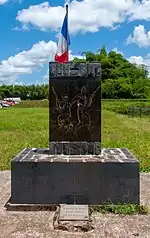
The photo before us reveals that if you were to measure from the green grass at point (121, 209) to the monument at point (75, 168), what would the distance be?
66mm

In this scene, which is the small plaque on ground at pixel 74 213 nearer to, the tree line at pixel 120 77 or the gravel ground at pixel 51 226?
the gravel ground at pixel 51 226

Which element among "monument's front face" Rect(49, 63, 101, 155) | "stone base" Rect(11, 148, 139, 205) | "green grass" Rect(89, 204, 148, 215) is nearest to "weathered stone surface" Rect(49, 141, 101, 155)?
"monument's front face" Rect(49, 63, 101, 155)

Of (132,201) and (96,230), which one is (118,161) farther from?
(96,230)

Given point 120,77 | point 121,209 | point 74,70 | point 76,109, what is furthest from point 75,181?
point 120,77

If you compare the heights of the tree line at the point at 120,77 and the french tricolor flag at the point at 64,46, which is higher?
the tree line at the point at 120,77

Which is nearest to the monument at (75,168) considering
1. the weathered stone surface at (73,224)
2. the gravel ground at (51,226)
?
the gravel ground at (51,226)

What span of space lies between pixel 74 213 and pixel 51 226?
1.19ft

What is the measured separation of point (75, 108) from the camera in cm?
558

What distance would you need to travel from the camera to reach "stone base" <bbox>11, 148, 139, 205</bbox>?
504 centimetres

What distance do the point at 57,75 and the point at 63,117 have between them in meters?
0.62

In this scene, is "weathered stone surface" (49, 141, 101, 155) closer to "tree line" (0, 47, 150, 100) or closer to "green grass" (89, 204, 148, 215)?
"green grass" (89, 204, 148, 215)

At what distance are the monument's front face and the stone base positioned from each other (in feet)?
1.92

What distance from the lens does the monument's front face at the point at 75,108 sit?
18.1ft

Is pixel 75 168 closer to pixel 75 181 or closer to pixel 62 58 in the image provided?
pixel 75 181
